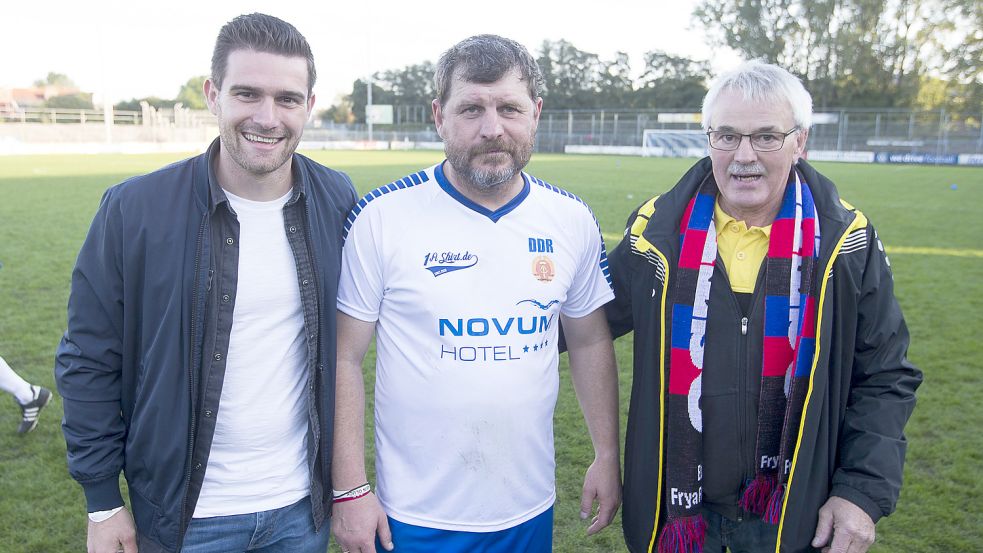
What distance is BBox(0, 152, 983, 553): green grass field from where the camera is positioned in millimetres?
3973

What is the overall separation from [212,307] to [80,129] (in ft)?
160

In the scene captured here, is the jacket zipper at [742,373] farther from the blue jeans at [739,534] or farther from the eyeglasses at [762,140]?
the eyeglasses at [762,140]

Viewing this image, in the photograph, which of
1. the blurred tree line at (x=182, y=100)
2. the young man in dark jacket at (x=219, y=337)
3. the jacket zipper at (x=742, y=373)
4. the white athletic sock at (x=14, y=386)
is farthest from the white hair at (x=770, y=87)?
the blurred tree line at (x=182, y=100)

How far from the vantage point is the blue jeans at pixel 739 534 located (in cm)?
251

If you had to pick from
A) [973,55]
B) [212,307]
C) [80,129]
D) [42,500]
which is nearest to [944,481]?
[212,307]

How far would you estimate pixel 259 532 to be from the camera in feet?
7.73

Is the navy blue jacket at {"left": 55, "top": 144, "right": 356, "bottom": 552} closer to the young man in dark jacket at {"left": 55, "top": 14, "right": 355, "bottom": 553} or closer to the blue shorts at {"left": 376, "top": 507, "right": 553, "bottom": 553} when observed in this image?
the young man in dark jacket at {"left": 55, "top": 14, "right": 355, "bottom": 553}

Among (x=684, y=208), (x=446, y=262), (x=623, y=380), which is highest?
(x=684, y=208)

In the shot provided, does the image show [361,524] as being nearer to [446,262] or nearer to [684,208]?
[446,262]

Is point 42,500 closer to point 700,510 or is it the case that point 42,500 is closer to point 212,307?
point 212,307

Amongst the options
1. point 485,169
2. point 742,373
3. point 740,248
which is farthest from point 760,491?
point 485,169

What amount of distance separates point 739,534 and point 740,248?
984 mm

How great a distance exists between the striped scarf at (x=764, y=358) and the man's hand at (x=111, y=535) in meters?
1.72

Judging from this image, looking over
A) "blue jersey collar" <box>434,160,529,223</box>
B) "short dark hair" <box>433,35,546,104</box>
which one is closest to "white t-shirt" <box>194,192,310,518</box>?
"blue jersey collar" <box>434,160,529,223</box>
